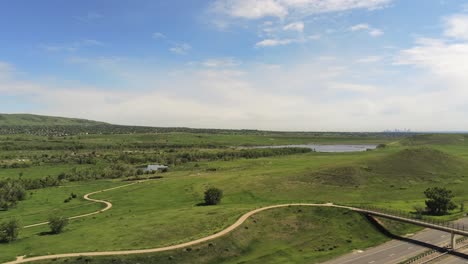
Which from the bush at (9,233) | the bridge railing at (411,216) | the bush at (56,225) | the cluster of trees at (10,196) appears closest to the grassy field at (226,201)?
the bush at (9,233)

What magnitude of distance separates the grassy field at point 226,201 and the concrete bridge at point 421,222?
364cm

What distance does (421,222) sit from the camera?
7894 centimetres

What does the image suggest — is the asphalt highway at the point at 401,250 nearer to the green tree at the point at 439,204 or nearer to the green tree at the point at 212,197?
the green tree at the point at 439,204

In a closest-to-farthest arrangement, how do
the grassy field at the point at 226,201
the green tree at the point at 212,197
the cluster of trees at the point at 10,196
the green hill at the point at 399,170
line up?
the grassy field at the point at 226,201 < the green tree at the point at 212,197 < the cluster of trees at the point at 10,196 < the green hill at the point at 399,170

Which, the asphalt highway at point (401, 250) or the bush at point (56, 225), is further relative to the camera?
the bush at point (56, 225)

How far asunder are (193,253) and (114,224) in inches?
1133

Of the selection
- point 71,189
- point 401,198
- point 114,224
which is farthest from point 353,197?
point 71,189

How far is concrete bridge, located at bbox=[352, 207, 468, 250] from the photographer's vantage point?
71.6m

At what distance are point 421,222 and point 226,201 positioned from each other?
60.0 metres

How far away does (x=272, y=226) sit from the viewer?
82625 millimetres

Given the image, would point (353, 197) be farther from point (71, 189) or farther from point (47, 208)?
point (71, 189)

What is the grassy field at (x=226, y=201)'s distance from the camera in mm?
71125

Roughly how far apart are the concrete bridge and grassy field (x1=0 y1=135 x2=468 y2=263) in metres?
3.64

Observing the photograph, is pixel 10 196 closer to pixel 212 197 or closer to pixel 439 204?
pixel 212 197
